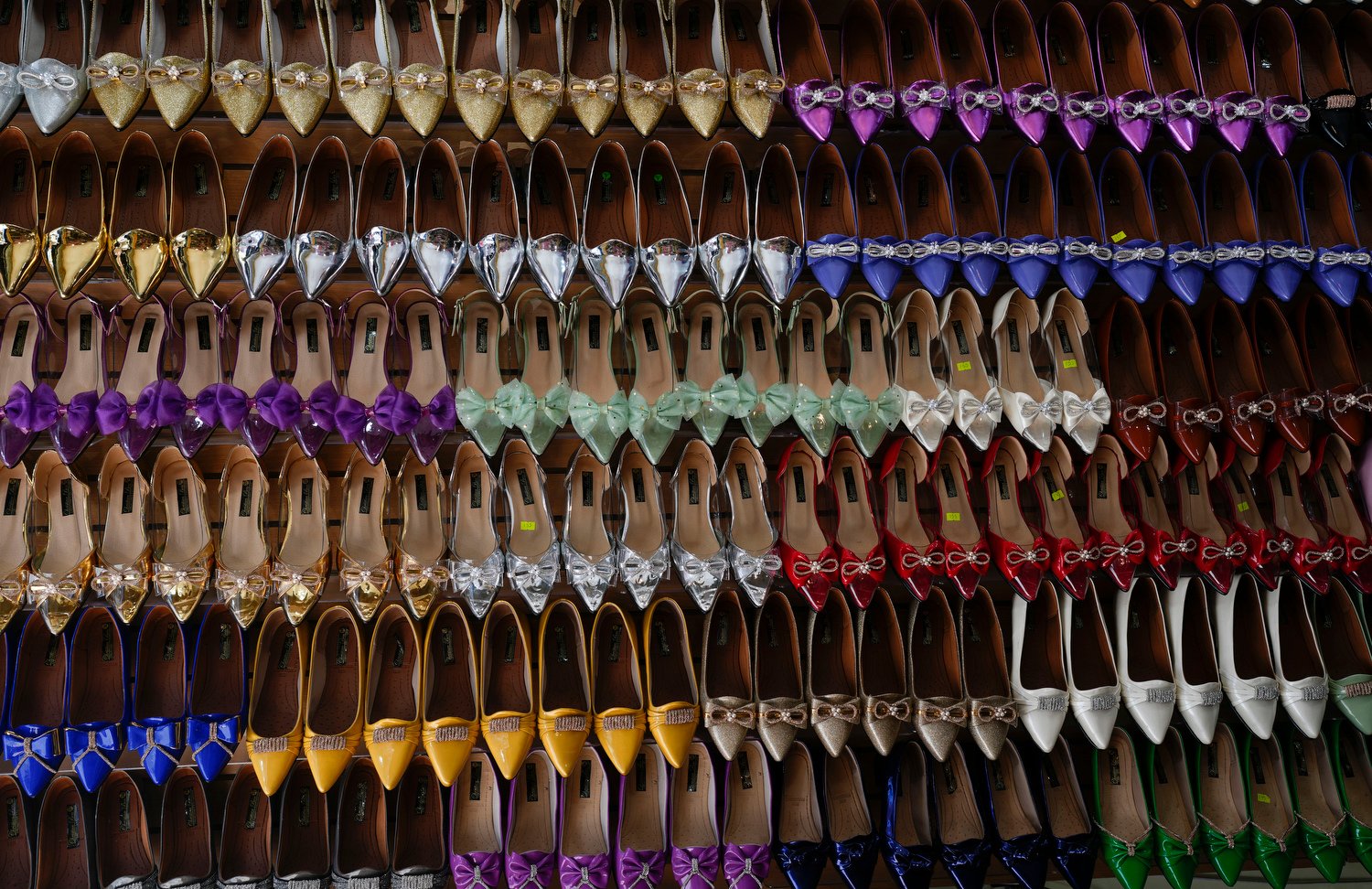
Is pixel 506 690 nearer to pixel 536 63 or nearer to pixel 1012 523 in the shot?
pixel 1012 523

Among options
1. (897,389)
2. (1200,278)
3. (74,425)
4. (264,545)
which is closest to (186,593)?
(264,545)

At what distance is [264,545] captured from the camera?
237 centimetres

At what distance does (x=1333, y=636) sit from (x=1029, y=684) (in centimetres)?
96

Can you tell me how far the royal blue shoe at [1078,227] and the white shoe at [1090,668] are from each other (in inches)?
33.9

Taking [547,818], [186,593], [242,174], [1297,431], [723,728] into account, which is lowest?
[547,818]

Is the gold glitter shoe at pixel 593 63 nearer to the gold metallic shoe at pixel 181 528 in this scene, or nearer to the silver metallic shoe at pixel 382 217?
the silver metallic shoe at pixel 382 217

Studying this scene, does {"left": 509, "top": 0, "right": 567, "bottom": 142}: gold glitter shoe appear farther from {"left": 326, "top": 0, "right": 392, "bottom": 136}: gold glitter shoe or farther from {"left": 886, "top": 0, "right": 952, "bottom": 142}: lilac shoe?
{"left": 886, "top": 0, "right": 952, "bottom": 142}: lilac shoe

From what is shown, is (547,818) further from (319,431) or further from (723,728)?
(319,431)

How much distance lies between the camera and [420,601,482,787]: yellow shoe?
229cm

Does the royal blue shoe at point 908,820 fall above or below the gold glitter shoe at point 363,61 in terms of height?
below

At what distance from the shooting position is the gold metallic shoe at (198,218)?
2.24m

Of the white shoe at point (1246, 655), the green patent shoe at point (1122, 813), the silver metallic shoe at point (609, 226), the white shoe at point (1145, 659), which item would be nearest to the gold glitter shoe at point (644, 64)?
the silver metallic shoe at point (609, 226)

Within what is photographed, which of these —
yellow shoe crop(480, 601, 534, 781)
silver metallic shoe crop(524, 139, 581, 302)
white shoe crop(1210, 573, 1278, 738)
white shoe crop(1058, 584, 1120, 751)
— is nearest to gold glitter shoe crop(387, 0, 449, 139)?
silver metallic shoe crop(524, 139, 581, 302)

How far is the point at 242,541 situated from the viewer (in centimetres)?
239
